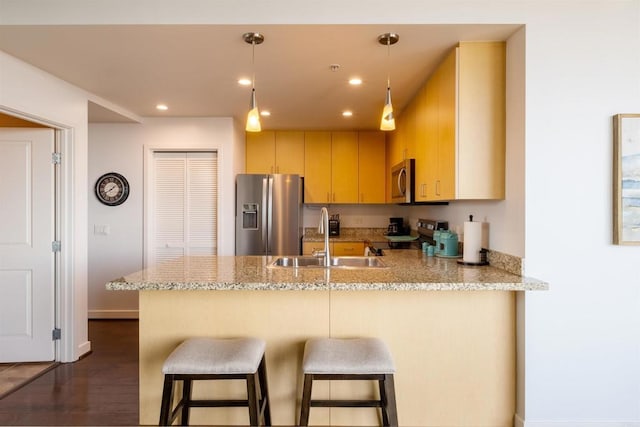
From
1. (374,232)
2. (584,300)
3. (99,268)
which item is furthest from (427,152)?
(99,268)

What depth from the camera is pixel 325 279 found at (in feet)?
5.92

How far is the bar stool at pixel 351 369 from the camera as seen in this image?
5.05 ft

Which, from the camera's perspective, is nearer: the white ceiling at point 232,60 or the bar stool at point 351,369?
the bar stool at point 351,369

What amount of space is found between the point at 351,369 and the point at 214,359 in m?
0.61

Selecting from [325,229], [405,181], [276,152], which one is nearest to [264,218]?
[276,152]

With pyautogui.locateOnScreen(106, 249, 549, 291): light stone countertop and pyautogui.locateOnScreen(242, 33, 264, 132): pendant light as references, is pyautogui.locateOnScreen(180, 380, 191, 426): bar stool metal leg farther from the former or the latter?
pyautogui.locateOnScreen(242, 33, 264, 132): pendant light

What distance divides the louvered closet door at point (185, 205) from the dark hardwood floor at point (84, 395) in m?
1.25

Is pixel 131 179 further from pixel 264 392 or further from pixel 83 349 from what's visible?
pixel 264 392

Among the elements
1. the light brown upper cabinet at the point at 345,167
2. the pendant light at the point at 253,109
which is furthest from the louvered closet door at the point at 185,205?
the pendant light at the point at 253,109

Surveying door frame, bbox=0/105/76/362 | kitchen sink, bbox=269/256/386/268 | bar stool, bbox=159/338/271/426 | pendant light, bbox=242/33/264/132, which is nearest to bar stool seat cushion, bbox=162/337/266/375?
bar stool, bbox=159/338/271/426

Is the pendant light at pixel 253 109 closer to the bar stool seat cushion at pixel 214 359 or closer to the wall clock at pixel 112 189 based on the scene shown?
the bar stool seat cushion at pixel 214 359

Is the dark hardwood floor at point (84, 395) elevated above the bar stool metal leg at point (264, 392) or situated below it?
below

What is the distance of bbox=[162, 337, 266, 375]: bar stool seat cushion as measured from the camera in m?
1.53

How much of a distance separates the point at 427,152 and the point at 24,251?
340cm
